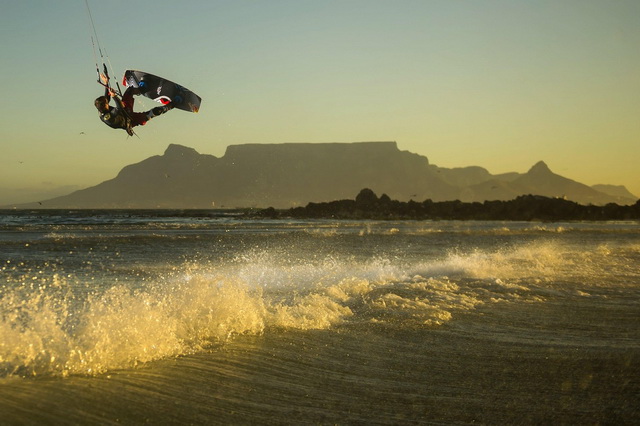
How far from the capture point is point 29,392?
5.63 m

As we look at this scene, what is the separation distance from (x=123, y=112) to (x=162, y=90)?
3.31 ft

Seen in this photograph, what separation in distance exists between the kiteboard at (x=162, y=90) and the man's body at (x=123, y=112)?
157 mm

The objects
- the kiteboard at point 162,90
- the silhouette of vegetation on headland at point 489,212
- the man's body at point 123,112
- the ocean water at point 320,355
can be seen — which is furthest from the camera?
the silhouette of vegetation on headland at point 489,212

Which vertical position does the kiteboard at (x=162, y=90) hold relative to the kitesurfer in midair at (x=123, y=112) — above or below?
above

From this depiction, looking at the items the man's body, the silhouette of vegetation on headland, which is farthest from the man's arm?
the silhouette of vegetation on headland

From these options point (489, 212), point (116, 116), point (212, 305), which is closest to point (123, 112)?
point (116, 116)

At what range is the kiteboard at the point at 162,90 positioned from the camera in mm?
9789

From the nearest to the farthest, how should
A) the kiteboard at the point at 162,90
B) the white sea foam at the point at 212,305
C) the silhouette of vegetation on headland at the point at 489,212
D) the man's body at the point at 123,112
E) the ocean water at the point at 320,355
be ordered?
the ocean water at the point at 320,355, the white sea foam at the point at 212,305, the man's body at the point at 123,112, the kiteboard at the point at 162,90, the silhouette of vegetation on headland at the point at 489,212

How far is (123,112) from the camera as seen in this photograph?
9375 mm

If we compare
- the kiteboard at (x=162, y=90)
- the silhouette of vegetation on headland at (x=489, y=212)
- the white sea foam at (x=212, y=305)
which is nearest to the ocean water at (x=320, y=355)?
the white sea foam at (x=212, y=305)

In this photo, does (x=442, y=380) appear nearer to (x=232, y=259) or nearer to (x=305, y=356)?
(x=305, y=356)

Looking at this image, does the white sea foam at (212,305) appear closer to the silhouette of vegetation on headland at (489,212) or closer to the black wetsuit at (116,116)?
the black wetsuit at (116,116)

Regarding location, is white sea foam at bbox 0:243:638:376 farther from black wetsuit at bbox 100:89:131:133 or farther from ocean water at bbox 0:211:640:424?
black wetsuit at bbox 100:89:131:133

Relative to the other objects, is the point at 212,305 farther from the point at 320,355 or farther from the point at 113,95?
the point at 113,95
